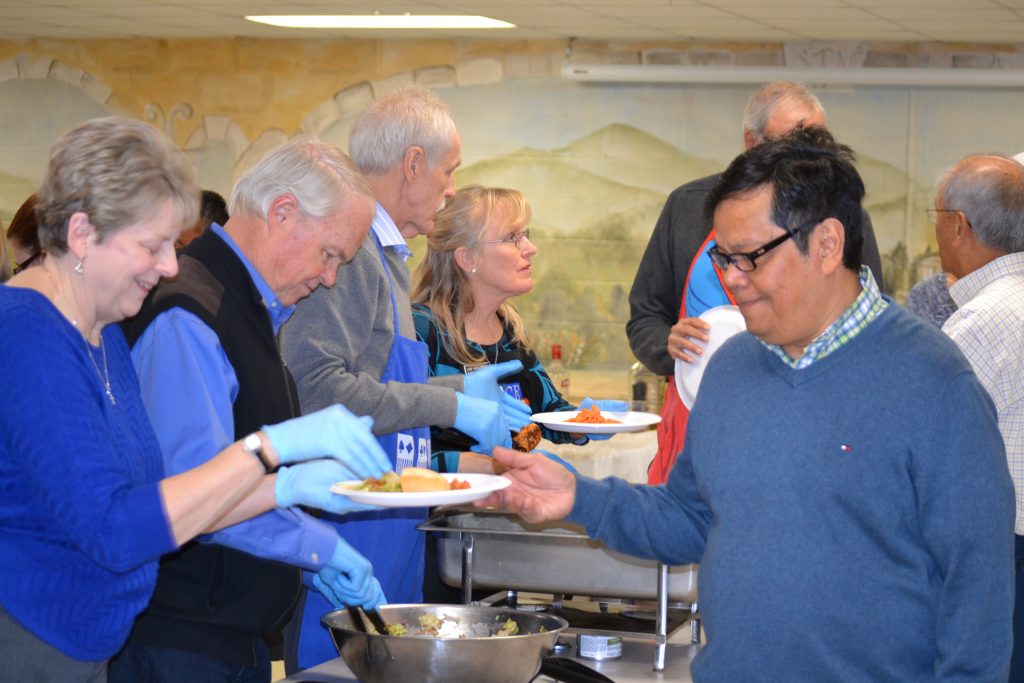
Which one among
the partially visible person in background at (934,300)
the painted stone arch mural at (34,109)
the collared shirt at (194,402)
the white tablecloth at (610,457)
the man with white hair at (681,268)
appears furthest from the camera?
the painted stone arch mural at (34,109)

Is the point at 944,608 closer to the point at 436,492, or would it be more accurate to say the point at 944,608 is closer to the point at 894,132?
the point at 436,492

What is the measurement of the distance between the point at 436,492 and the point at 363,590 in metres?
0.29

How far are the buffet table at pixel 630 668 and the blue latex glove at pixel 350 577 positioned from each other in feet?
0.38

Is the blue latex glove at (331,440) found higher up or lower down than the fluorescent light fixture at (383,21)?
lower down

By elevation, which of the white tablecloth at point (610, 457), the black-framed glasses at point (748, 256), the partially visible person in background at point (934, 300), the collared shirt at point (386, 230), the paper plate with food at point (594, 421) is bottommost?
the white tablecloth at point (610, 457)

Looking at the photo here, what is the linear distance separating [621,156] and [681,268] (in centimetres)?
358

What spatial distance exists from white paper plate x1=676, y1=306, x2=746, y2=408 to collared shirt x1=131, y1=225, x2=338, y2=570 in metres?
1.19

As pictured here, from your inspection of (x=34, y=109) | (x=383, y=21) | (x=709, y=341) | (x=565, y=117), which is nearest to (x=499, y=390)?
(x=709, y=341)

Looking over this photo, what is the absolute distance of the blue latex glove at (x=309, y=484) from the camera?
1759mm

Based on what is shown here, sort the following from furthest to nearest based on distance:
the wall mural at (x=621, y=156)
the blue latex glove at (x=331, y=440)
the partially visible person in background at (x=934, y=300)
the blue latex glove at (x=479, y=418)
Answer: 1. the wall mural at (x=621, y=156)
2. the partially visible person in background at (x=934, y=300)
3. the blue latex glove at (x=479, y=418)
4. the blue latex glove at (x=331, y=440)

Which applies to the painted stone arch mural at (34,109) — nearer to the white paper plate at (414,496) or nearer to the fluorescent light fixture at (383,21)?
the fluorescent light fixture at (383,21)

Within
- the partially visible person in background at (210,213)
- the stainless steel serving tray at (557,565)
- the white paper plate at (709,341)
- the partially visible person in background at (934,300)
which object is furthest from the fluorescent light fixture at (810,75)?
the stainless steel serving tray at (557,565)

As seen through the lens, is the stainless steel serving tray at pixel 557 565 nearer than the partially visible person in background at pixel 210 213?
Yes

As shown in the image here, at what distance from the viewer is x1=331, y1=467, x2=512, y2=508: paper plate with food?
1.72 meters
